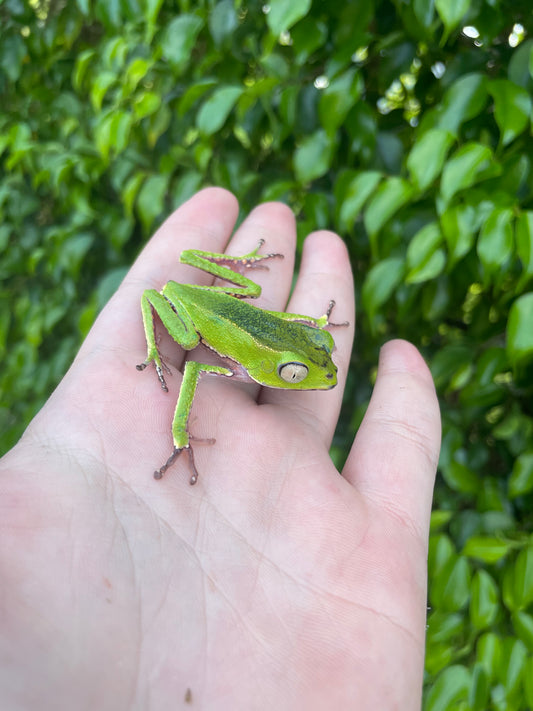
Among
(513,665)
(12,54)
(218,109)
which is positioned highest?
(12,54)

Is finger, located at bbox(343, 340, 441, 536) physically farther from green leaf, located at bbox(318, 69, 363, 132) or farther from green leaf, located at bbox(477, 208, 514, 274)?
green leaf, located at bbox(318, 69, 363, 132)

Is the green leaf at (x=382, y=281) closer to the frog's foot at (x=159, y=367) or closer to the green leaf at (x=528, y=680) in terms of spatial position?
the frog's foot at (x=159, y=367)

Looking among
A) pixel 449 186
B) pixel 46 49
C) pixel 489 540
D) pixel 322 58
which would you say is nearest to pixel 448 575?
pixel 489 540

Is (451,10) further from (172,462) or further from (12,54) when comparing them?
(12,54)

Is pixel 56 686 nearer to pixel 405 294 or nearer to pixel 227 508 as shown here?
pixel 227 508

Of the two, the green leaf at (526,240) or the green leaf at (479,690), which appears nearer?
the green leaf at (526,240)

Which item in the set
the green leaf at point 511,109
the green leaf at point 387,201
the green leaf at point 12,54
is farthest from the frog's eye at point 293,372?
the green leaf at point 12,54

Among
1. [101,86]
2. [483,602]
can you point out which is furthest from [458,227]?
[101,86]
